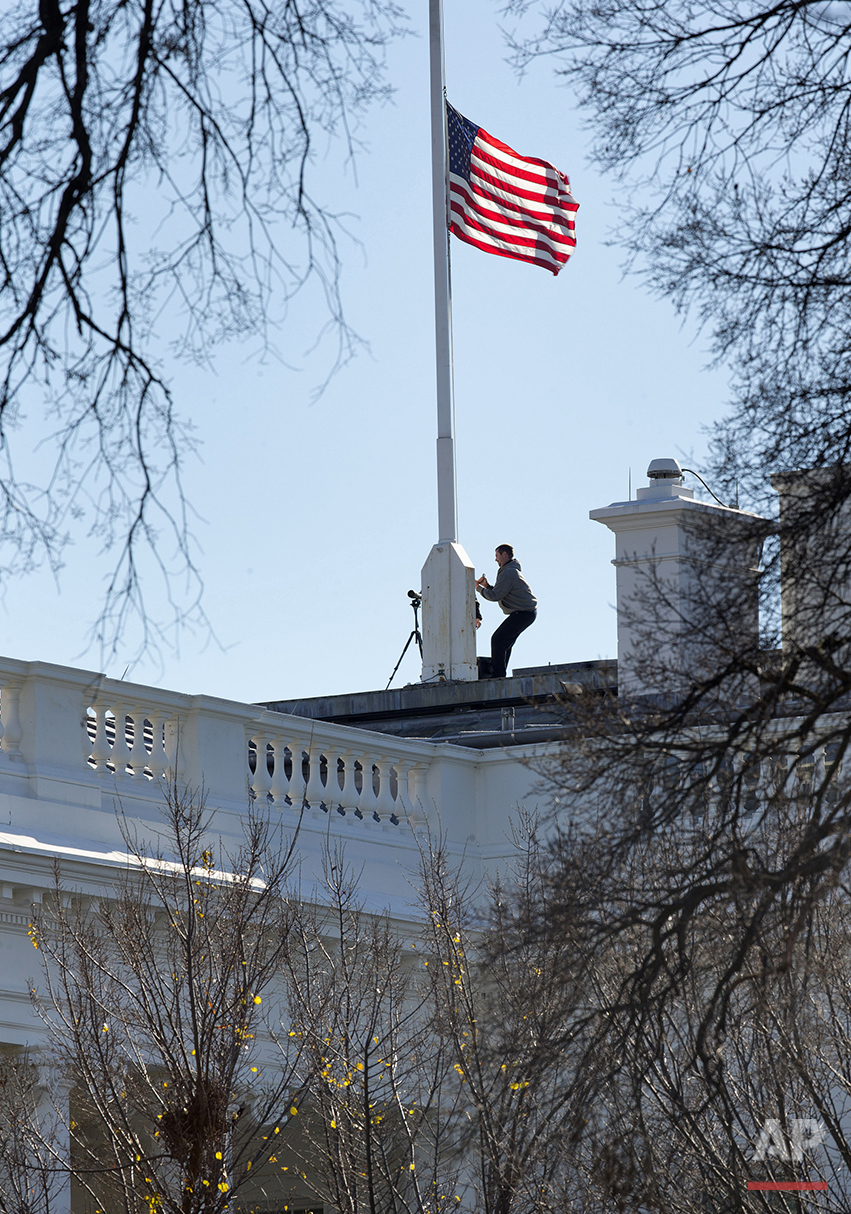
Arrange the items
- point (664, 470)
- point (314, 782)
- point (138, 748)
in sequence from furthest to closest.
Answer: point (664, 470) → point (314, 782) → point (138, 748)

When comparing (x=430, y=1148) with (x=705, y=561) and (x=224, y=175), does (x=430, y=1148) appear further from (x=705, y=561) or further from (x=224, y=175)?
(x=224, y=175)

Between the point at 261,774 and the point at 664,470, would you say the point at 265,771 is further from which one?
the point at 664,470

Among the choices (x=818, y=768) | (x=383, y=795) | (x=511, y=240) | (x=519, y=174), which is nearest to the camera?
(x=818, y=768)

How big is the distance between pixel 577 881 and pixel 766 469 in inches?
68.2

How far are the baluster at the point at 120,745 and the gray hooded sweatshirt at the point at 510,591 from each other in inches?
352

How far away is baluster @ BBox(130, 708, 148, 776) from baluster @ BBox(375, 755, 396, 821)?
2935 millimetres

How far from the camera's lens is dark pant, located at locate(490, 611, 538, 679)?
25.4 meters

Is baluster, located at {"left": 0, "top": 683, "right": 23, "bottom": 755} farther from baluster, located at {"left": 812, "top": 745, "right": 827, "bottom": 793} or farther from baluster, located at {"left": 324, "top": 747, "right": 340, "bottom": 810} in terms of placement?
baluster, located at {"left": 812, "top": 745, "right": 827, "bottom": 793}

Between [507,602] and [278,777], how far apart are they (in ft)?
24.8

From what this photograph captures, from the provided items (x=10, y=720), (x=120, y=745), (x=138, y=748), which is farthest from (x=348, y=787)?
Answer: (x=10, y=720)

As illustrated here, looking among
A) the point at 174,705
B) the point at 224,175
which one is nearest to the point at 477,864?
the point at 174,705

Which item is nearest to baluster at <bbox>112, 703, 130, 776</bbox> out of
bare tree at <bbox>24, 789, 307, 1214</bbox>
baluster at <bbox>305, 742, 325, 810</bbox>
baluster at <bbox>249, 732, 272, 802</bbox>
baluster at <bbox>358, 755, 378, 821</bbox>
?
bare tree at <bbox>24, 789, 307, 1214</bbox>

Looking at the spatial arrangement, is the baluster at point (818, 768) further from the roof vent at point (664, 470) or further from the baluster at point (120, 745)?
the roof vent at point (664, 470)

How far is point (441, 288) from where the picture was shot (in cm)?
2786
